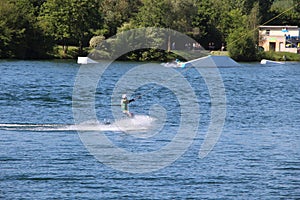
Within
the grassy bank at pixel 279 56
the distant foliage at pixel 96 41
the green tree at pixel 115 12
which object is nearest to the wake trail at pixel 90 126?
the distant foliage at pixel 96 41

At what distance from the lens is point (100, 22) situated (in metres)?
94.7

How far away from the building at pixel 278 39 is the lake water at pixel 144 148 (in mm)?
65807

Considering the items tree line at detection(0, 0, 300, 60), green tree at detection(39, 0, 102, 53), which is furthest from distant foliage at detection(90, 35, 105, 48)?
green tree at detection(39, 0, 102, 53)

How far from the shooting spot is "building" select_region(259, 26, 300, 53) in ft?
371

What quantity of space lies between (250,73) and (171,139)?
47.0m

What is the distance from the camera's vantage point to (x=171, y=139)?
90.8 feet

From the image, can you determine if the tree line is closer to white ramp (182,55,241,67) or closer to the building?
white ramp (182,55,241,67)

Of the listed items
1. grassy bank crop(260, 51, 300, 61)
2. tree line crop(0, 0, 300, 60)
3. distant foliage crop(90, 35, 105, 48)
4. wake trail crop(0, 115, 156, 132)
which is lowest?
grassy bank crop(260, 51, 300, 61)

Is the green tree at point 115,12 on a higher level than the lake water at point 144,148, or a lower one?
higher

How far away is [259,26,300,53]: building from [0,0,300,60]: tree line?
7.72m

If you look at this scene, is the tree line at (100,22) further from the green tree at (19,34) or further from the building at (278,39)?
the building at (278,39)

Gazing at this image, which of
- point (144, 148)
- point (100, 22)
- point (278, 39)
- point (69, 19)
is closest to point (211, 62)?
point (100, 22)

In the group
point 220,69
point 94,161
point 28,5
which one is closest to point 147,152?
point 94,161

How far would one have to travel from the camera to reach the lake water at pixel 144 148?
66.6ft
